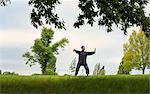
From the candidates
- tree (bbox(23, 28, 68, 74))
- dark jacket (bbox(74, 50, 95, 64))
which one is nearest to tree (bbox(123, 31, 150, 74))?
tree (bbox(23, 28, 68, 74))

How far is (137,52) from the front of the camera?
68.6 m

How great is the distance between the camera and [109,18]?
1888 centimetres

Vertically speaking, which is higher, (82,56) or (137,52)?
(137,52)

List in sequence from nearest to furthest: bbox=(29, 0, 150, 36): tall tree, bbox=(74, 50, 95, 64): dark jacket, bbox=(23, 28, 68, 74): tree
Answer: bbox=(29, 0, 150, 36): tall tree, bbox=(74, 50, 95, 64): dark jacket, bbox=(23, 28, 68, 74): tree

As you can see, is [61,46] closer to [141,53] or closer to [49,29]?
[49,29]

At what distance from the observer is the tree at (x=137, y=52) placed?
68188 millimetres

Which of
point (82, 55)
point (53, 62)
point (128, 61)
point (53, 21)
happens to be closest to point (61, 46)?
point (53, 62)

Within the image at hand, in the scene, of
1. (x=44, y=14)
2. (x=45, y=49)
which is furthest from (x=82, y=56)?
(x=45, y=49)

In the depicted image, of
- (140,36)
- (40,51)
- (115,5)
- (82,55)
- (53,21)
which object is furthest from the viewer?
(140,36)

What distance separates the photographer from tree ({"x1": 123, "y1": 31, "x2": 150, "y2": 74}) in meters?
68.2

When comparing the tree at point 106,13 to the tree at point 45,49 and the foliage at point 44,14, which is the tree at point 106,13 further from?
the tree at point 45,49

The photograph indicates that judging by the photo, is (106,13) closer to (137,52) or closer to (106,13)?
(106,13)

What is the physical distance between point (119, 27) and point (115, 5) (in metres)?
1.38

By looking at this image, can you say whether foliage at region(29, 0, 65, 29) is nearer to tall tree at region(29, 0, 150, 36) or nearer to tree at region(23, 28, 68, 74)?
tall tree at region(29, 0, 150, 36)
